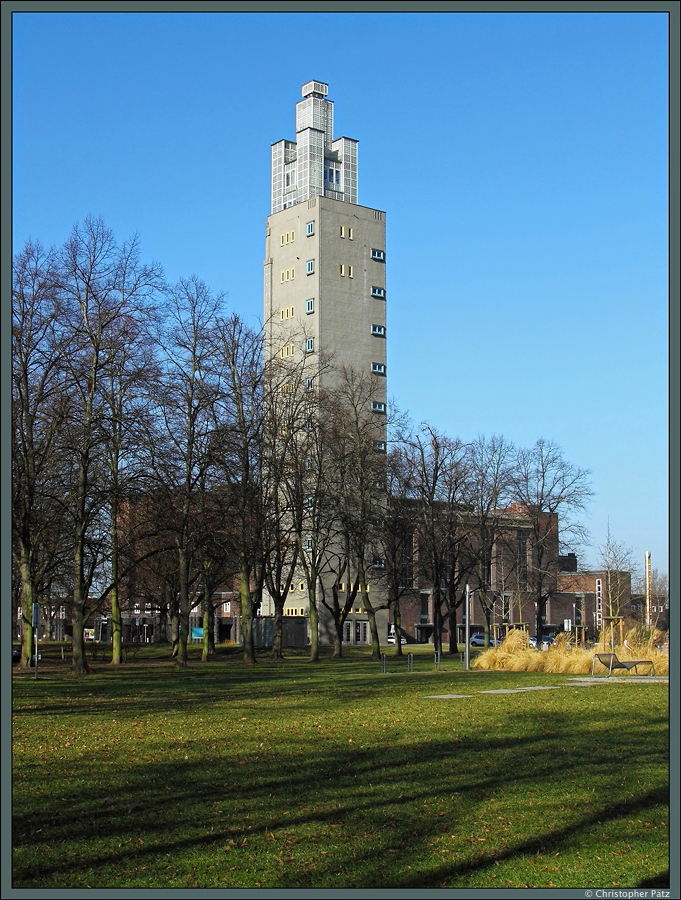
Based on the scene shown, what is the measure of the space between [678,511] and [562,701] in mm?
17951

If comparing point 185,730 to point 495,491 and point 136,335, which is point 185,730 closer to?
point 136,335

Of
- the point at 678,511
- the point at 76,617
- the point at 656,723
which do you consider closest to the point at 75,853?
the point at 678,511

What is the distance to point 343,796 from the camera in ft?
37.3

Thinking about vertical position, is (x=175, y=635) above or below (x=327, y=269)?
below

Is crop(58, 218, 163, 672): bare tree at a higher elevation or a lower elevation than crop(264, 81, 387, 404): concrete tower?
lower

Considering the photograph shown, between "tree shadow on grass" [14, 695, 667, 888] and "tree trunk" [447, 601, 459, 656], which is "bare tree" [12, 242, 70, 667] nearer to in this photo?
"tree shadow on grass" [14, 695, 667, 888]

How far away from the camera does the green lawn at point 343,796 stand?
838 cm

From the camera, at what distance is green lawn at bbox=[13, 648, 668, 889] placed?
8375 millimetres

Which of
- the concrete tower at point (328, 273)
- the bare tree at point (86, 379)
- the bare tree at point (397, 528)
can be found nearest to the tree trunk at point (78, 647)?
the bare tree at point (86, 379)

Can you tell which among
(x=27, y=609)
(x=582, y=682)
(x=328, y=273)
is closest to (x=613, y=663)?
(x=582, y=682)

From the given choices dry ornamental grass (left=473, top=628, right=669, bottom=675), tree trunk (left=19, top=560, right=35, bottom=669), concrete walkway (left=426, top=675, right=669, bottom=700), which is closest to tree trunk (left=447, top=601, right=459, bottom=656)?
dry ornamental grass (left=473, top=628, right=669, bottom=675)

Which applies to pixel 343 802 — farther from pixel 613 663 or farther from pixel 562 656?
pixel 562 656

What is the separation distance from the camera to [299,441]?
50.7 metres

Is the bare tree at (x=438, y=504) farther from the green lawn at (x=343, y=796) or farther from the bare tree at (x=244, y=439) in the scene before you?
the green lawn at (x=343, y=796)
